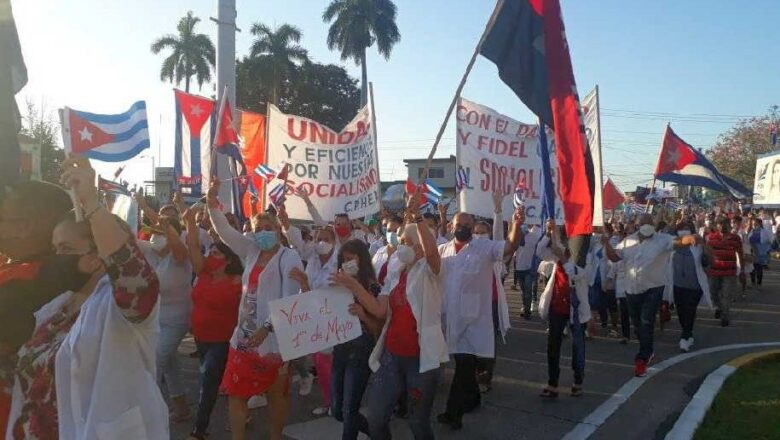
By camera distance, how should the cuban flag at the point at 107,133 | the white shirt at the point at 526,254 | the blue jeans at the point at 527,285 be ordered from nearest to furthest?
1. the cuban flag at the point at 107,133
2. the blue jeans at the point at 527,285
3. the white shirt at the point at 526,254

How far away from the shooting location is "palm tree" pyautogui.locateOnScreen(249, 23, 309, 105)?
52812 millimetres

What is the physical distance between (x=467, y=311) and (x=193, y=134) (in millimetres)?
8313

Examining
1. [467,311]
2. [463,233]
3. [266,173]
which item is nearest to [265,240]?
[463,233]

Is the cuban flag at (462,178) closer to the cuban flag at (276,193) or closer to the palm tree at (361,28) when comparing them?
the cuban flag at (276,193)

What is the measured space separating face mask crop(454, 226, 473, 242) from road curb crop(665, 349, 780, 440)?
225cm

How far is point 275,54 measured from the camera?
53.2m

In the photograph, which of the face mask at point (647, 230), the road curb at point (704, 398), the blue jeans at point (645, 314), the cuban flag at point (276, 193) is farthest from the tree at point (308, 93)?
the road curb at point (704, 398)

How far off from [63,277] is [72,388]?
16.6 inches

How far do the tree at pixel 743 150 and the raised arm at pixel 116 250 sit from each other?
5393 centimetres

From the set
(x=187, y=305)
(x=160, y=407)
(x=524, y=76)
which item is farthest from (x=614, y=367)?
(x=160, y=407)

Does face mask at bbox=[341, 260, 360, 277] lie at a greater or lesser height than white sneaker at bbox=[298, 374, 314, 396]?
greater

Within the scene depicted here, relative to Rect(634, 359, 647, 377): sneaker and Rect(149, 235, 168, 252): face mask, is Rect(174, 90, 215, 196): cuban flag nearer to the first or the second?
Rect(149, 235, 168, 252): face mask

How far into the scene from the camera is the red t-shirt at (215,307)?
5.42 meters

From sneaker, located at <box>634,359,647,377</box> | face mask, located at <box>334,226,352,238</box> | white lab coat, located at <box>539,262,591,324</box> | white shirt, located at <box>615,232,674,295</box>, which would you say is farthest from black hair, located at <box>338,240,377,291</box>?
white shirt, located at <box>615,232,674,295</box>
